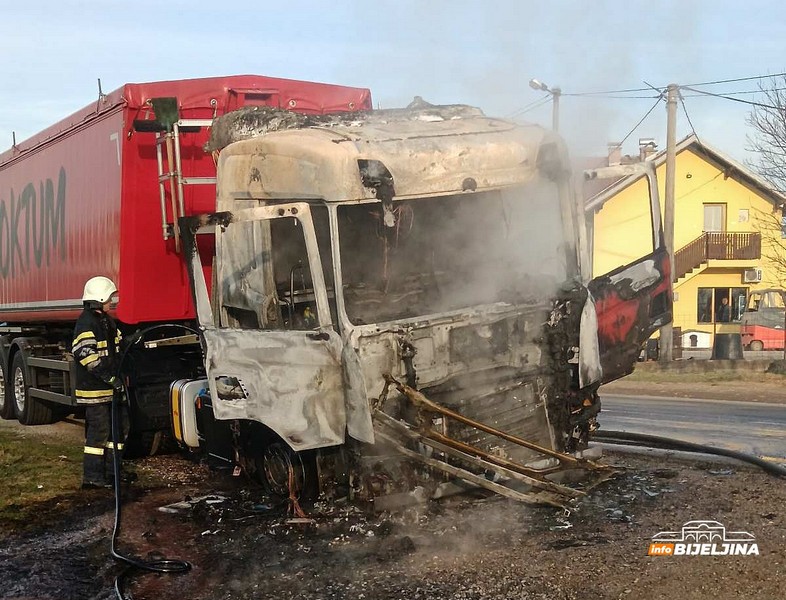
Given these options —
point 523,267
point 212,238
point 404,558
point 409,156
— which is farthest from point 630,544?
point 212,238

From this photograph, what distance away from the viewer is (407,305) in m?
5.75

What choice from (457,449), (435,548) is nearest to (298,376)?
(457,449)

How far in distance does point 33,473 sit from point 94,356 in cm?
154

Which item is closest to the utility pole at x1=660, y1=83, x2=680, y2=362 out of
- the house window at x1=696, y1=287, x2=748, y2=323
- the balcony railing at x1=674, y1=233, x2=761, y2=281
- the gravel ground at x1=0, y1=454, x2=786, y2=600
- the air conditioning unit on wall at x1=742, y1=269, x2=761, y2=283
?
the balcony railing at x1=674, y1=233, x2=761, y2=281

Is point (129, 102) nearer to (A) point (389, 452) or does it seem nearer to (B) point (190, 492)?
(B) point (190, 492)

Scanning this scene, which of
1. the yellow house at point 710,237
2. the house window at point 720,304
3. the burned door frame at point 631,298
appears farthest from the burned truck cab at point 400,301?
the house window at point 720,304

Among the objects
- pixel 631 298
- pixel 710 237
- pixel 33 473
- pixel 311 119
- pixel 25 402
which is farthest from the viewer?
pixel 710 237

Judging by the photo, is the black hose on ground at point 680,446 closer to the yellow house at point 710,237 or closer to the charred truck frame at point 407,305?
the charred truck frame at point 407,305

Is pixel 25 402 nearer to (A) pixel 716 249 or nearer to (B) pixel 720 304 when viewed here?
(A) pixel 716 249

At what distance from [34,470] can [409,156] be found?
4963mm

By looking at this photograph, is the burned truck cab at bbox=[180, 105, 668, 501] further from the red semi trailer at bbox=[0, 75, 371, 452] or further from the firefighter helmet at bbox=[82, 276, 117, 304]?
the firefighter helmet at bbox=[82, 276, 117, 304]

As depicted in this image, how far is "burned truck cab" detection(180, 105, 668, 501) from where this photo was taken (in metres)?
5.34

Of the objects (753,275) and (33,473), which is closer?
(33,473)

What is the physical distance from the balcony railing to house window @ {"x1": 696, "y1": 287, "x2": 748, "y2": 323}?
1.74 m
